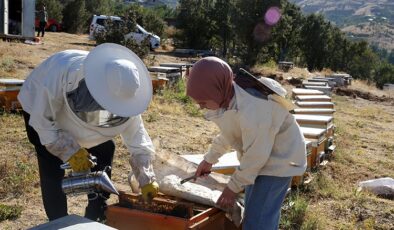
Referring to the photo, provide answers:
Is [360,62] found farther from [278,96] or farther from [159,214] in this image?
[159,214]

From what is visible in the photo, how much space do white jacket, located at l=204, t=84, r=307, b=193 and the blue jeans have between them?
2.2 inches

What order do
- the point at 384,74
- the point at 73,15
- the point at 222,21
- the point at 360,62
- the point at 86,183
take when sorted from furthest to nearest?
the point at 384,74 < the point at 360,62 < the point at 73,15 < the point at 222,21 < the point at 86,183

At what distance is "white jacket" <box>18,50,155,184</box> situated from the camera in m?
2.64

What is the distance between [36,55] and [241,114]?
12021 mm

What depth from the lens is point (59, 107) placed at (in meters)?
2.72

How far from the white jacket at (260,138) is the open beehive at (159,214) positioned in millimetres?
267

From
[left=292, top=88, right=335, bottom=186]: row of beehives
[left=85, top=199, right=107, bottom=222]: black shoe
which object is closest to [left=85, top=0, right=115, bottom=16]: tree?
[left=292, top=88, right=335, bottom=186]: row of beehives

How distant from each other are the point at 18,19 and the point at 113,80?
15.9m

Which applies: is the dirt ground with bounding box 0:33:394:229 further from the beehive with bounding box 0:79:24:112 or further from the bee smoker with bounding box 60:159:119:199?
the bee smoker with bounding box 60:159:119:199

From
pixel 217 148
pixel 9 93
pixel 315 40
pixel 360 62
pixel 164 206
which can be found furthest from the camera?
pixel 360 62

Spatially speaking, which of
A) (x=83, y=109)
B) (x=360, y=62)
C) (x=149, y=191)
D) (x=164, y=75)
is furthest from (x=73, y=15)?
(x=149, y=191)

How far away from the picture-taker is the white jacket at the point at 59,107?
2.64 meters

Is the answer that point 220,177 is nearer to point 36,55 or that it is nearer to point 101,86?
point 101,86

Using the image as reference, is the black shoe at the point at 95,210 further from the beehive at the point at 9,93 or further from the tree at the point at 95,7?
the tree at the point at 95,7
